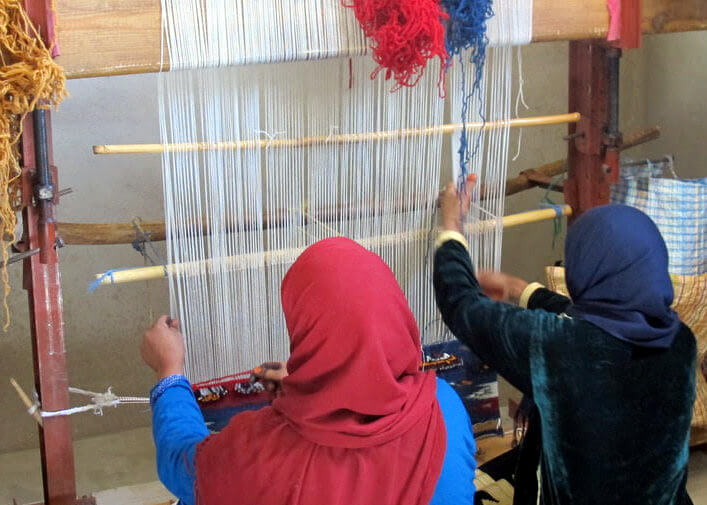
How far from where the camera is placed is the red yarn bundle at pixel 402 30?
1997 millimetres

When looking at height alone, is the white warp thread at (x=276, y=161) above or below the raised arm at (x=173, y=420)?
above

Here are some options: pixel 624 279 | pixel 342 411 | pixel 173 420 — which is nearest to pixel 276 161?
pixel 173 420

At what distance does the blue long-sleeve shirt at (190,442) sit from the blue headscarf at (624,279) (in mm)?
377

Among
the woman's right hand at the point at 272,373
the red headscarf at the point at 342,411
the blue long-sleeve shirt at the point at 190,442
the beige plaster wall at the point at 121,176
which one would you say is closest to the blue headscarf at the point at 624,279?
the blue long-sleeve shirt at the point at 190,442

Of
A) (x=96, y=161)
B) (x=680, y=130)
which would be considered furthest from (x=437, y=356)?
(x=680, y=130)

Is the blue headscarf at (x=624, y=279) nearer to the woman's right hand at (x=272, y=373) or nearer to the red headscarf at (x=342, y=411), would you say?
the red headscarf at (x=342, y=411)

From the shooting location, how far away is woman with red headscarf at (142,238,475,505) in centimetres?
136

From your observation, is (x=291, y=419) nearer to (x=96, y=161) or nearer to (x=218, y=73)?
(x=218, y=73)

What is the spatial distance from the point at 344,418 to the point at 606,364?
641 millimetres

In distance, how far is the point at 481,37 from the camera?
7.15 feet

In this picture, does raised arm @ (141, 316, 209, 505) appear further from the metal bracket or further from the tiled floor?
the tiled floor

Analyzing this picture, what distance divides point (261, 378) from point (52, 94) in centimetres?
83

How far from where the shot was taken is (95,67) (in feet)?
6.30

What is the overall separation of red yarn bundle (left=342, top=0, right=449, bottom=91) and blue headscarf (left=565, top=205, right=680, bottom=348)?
1.75ft
